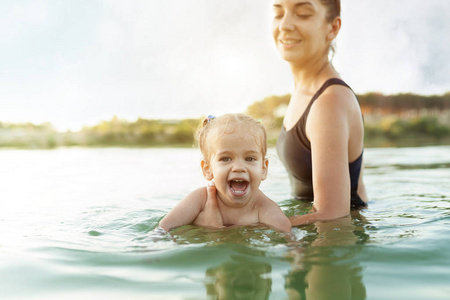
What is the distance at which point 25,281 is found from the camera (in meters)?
2.06

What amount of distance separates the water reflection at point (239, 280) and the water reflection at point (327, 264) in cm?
10

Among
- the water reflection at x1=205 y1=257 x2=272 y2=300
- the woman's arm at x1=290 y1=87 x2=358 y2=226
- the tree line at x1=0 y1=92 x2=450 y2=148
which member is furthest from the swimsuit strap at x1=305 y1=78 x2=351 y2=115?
the tree line at x1=0 y1=92 x2=450 y2=148

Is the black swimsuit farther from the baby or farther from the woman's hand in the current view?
the woman's hand

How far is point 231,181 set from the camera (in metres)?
2.82

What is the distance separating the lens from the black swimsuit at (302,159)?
3247mm

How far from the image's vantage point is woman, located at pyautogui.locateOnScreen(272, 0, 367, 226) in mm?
2842

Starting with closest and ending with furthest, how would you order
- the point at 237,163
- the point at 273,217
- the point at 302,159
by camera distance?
the point at 237,163
the point at 273,217
the point at 302,159

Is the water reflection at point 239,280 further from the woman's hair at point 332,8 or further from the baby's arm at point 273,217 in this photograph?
the woman's hair at point 332,8

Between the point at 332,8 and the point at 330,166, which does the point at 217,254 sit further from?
the point at 332,8

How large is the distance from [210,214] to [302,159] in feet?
2.80

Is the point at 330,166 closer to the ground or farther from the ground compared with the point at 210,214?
farther from the ground

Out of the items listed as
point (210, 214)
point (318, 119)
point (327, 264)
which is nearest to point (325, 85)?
point (318, 119)

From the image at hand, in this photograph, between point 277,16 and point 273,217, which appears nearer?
point 273,217

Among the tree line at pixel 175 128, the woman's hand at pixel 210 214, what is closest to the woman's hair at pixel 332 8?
the woman's hand at pixel 210 214
